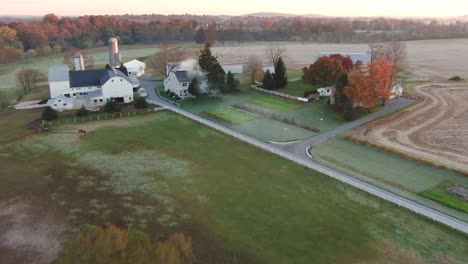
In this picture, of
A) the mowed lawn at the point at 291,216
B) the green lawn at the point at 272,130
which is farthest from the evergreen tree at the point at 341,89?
the mowed lawn at the point at 291,216

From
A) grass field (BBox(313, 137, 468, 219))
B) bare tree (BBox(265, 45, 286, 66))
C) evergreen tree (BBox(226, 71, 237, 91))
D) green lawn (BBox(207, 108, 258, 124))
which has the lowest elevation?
grass field (BBox(313, 137, 468, 219))

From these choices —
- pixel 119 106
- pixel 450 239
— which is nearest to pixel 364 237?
pixel 450 239

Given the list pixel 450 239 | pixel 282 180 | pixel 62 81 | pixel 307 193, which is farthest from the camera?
pixel 62 81

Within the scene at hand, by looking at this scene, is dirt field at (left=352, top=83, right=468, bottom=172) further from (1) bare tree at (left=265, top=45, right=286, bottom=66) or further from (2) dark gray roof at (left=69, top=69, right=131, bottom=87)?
(2) dark gray roof at (left=69, top=69, right=131, bottom=87)

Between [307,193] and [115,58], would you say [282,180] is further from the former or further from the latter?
[115,58]

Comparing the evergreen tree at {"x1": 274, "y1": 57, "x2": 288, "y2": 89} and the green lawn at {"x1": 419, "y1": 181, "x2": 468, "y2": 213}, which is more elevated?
the evergreen tree at {"x1": 274, "y1": 57, "x2": 288, "y2": 89}

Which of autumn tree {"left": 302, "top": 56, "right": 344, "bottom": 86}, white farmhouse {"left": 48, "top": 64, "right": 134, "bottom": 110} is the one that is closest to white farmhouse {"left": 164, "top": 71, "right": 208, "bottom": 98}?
white farmhouse {"left": 48, "top": 64, "right": 134, "bottom": 110}
